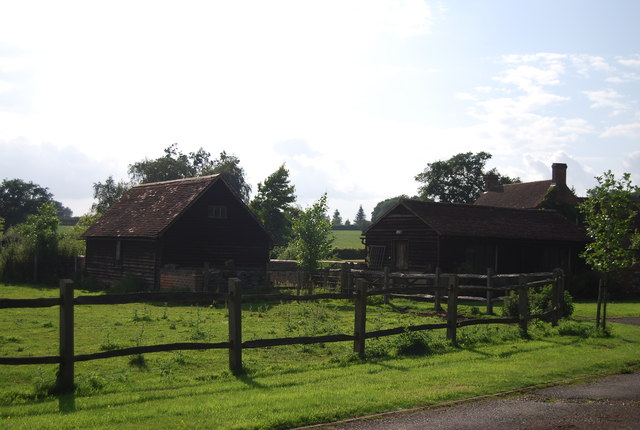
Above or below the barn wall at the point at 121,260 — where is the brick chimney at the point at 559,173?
above

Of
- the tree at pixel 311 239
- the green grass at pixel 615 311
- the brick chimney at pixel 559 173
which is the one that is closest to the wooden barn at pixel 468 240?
the tree at pixel 311 239

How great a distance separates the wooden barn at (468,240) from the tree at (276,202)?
99.3 feet

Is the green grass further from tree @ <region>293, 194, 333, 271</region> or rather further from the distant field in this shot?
the distant field

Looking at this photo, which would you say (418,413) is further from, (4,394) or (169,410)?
(4,394)

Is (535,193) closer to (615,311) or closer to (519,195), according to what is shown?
(519,195)

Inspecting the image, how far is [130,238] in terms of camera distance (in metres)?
34.3

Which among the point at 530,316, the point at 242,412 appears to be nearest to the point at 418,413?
the point at 242,412

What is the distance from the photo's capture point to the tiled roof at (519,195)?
187 feet

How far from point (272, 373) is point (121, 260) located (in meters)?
27.0

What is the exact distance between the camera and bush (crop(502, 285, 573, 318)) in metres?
17.5

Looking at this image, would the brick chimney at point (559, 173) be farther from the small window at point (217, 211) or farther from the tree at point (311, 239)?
the small window at point (217, 211)

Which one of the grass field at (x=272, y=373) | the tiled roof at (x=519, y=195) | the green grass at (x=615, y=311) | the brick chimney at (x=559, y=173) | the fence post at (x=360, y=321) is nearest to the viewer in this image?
the grass field at (x=272, y=373)

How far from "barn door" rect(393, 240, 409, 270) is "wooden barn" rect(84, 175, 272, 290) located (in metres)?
8.01

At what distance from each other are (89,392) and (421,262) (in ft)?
93.0
